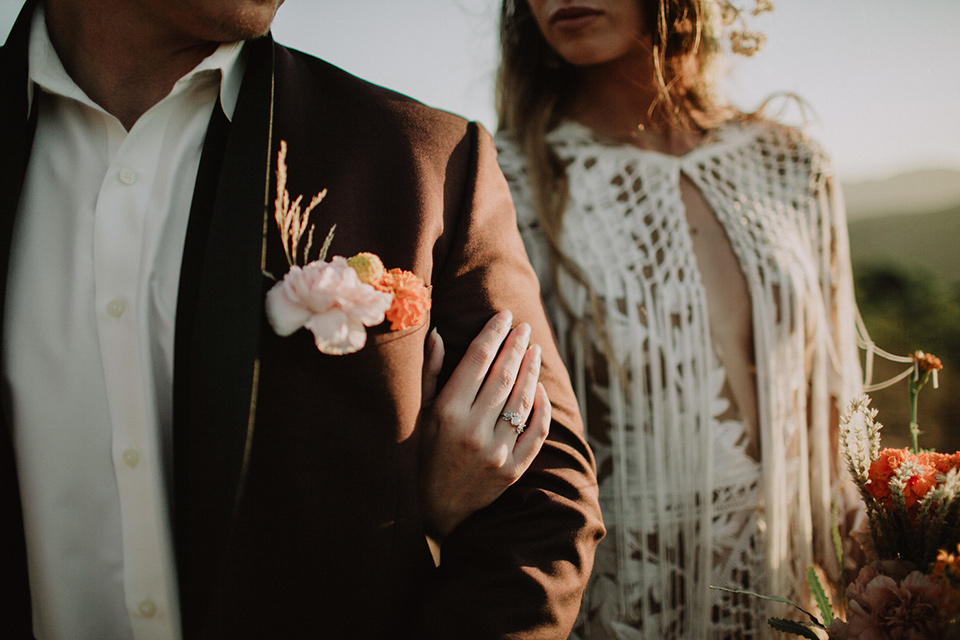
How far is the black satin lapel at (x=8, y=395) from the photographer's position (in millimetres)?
1009

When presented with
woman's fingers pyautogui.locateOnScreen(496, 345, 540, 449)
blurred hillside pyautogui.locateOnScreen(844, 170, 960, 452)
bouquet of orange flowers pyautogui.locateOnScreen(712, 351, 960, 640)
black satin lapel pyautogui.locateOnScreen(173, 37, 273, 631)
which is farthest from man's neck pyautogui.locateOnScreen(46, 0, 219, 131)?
blurred hillside pyautogui.locateOnScreen(844, 170, 960, 452)

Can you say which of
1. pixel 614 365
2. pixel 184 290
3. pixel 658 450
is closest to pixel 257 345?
pixel 184 290

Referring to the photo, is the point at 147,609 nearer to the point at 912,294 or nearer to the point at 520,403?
the point at 520,403

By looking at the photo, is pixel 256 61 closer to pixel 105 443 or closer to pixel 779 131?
pixel 105 443

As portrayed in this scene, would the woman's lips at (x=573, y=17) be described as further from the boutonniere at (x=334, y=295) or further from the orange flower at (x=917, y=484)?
the orange flower at (x=917, y=484)

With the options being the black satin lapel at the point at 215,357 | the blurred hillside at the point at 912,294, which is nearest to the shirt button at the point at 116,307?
the black satin lapel at the point at 215,357

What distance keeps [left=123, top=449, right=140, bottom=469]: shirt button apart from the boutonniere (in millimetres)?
325

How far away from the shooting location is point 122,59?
1.21m

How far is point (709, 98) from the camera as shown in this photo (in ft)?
6.65

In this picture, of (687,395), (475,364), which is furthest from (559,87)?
(475,364)

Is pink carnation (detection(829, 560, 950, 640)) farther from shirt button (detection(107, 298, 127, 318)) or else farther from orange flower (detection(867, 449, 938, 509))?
shirt button (detection(107, 298, 127, 318))

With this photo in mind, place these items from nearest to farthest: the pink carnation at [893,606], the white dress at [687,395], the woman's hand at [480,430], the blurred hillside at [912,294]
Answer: the pink carnation at [893,606], the woman's hand at [480,430], the white dress at [687,395], the blurred hillside at [912,294]

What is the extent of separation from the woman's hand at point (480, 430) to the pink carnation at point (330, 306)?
0.82 ft

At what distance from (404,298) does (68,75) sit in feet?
2.78
